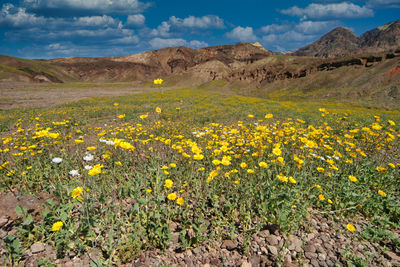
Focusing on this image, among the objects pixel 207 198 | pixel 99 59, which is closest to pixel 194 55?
pixel 99 59

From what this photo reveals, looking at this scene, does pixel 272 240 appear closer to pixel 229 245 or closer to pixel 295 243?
pixel 295 243

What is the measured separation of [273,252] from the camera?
300 cm

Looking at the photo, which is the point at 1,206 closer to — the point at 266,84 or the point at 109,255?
the point at 109,255

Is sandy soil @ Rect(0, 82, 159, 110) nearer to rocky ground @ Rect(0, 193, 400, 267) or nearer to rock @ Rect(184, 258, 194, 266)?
rocky ground @ Rect(0, 193, 400, 267)

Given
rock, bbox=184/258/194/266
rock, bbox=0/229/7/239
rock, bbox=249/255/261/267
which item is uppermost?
rock, bbox=0/229/7/239

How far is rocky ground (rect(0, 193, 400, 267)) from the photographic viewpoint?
2.84 m

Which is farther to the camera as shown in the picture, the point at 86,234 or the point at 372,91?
the point at 372,91

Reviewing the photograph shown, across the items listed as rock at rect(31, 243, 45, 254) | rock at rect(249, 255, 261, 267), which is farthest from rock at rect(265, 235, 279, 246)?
rock at rect(31, 243, 45, 254)

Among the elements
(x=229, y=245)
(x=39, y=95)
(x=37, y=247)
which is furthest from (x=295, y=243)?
(x=39, y=95)

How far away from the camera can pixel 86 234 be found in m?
3.23

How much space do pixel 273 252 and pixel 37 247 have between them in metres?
3.60

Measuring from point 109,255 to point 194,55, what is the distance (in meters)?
163

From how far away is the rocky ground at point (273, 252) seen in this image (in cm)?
284

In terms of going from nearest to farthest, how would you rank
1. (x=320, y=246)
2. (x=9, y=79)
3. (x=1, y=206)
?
1. (x=320, y=246)
2. (x=1, y=206)
3. (x=9, y=79)
